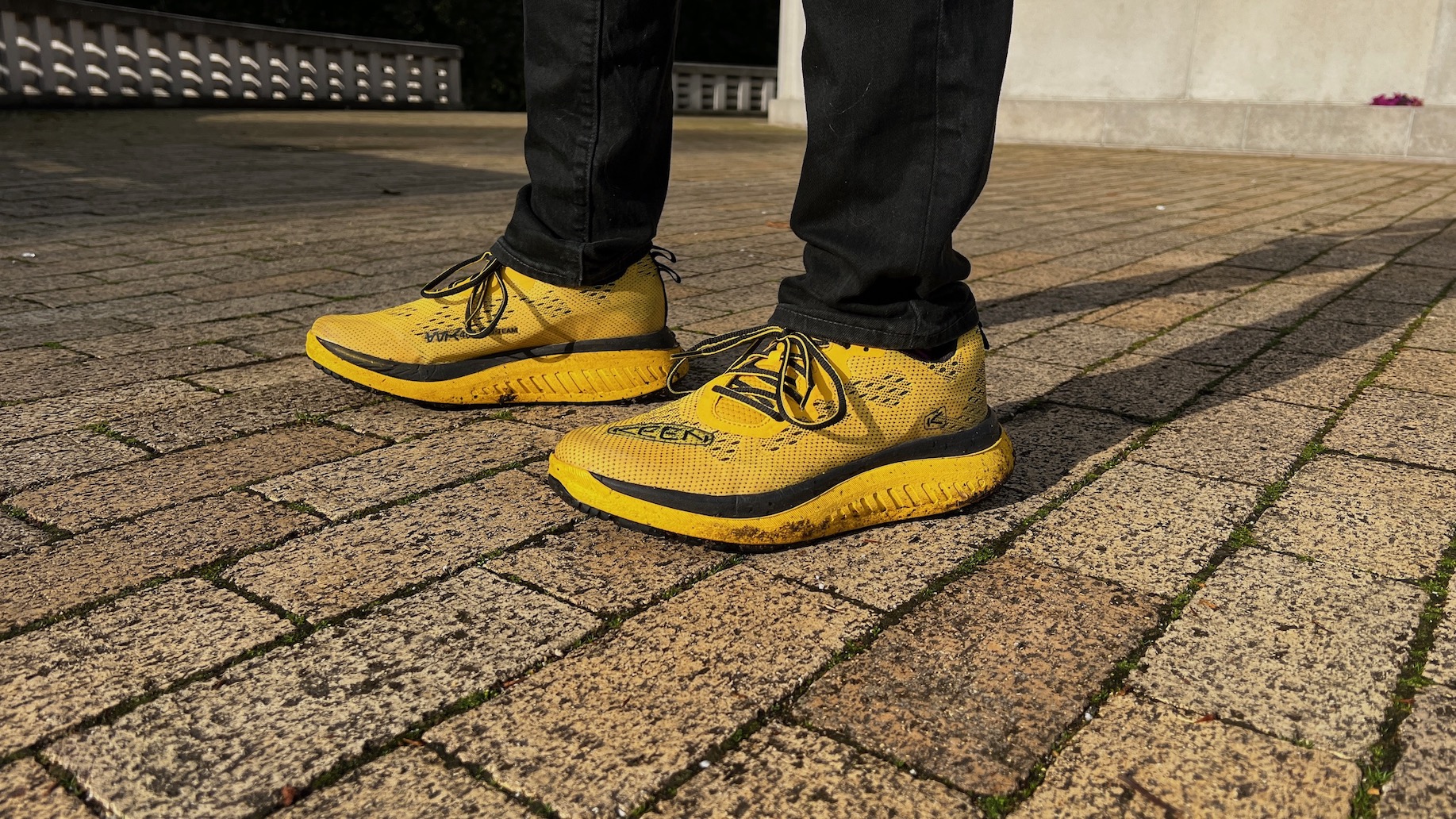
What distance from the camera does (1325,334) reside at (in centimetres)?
295

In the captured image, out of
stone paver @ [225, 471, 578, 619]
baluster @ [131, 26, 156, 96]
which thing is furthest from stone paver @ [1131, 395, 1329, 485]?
baluster @ [131, 26, 156, 96]

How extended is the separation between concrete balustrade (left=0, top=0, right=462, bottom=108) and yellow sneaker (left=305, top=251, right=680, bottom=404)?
11.6 m

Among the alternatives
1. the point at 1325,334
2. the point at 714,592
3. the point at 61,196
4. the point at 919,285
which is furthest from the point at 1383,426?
the point at 61,196

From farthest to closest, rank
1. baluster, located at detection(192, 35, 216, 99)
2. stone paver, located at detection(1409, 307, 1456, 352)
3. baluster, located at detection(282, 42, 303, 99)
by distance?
baluster, located at detection(282, 42, 303, 99)
baluster, located at detection(192, 35, 216, 99)
stone paver, located at detection(1409, 307, 1456, 352)

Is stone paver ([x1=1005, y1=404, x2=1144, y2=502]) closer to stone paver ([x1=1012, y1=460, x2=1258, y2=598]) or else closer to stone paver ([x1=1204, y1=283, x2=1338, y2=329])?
stone paver ([x1=1012, y1=460, x2=1258, y2=598])

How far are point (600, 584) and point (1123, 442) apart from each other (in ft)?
3.68

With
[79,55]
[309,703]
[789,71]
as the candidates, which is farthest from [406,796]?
[789,71]

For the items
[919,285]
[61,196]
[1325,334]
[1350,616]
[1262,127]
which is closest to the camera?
[1350,616]

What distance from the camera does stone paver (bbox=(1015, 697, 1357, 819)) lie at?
3.22 ft

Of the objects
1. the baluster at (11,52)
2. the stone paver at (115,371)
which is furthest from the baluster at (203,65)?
the stone paver at (115,371)

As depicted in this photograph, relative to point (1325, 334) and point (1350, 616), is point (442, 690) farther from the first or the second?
point (1325, 334)

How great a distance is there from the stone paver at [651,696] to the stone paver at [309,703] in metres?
0.07

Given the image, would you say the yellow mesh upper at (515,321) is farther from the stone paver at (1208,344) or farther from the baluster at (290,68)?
the baluster at (290,68)

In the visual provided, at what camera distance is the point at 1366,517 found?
1661mm
